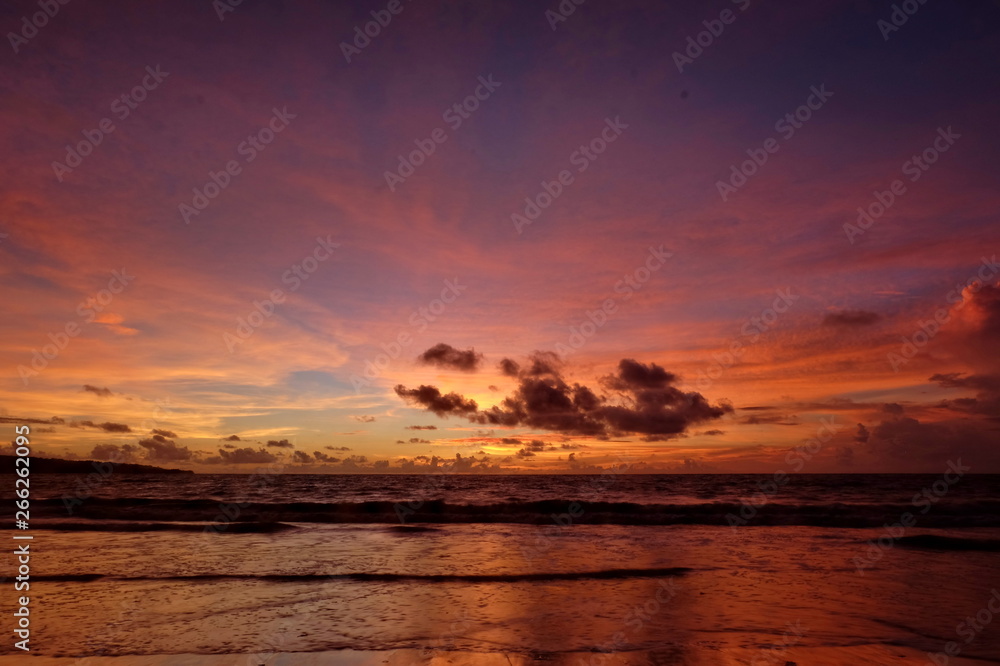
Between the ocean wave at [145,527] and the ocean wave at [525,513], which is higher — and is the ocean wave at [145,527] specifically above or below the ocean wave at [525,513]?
above

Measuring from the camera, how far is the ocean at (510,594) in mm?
9078

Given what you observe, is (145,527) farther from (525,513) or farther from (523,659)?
(523,659)

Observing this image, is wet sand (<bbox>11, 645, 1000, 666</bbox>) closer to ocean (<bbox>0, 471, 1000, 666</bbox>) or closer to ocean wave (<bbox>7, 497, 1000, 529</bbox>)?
ocean (<bbox>0, 471, 1000, 666</bbox>)

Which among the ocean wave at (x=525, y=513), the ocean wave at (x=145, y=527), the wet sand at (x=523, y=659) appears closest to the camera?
the wet sand at (x=523, y=659)

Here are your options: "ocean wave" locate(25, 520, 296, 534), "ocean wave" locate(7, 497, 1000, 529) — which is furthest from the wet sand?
"ocean wave" locate(7, 497, 1000, 529)

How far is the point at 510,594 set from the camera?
512 inches

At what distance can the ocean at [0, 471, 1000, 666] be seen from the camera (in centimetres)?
908

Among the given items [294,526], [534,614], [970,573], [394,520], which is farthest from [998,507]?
[294,526]

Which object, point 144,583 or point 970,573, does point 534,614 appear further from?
point 970,573

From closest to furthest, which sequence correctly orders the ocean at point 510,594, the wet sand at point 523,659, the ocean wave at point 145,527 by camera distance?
the wet sand at point 523,659, the ocean at point 510,594, the ocean wave at point 145,527

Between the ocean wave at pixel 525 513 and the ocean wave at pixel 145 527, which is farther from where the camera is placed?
the ocean wave at pixel 525 513

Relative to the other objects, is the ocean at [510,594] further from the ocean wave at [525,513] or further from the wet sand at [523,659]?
the ocean wave at [525,513]

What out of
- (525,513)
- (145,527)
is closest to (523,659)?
(145,527)

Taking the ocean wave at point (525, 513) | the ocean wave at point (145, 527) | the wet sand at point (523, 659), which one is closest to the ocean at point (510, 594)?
the wet sand at point (523, 659)
